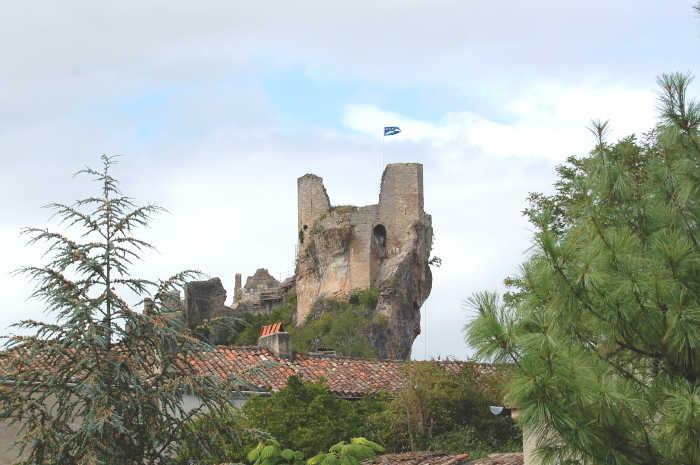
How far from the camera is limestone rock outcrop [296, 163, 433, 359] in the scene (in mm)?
81938

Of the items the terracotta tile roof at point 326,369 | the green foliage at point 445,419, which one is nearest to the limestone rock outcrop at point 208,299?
the terracotta tile roof at point 326,369

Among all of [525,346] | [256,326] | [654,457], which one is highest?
[256,326]

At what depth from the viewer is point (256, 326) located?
8319 cm

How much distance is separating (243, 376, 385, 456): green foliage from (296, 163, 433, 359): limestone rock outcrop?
5227 cm

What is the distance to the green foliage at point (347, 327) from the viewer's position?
250ft

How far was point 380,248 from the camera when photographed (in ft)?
275

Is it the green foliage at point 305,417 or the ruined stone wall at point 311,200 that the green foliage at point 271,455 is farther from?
the ruined stone wall at point 311,200

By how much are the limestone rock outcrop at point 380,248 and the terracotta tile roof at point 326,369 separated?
148 feet

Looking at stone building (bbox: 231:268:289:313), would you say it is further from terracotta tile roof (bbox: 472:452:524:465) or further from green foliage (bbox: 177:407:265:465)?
green foliage (bbox: 177:407:265:465)

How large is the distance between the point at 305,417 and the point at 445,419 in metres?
4.23

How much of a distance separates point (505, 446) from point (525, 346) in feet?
59.2

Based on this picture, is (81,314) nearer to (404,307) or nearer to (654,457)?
(654,457)

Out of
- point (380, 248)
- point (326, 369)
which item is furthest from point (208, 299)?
point (326, 369)

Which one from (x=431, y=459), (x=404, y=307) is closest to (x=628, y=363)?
(x=431, y=459)
